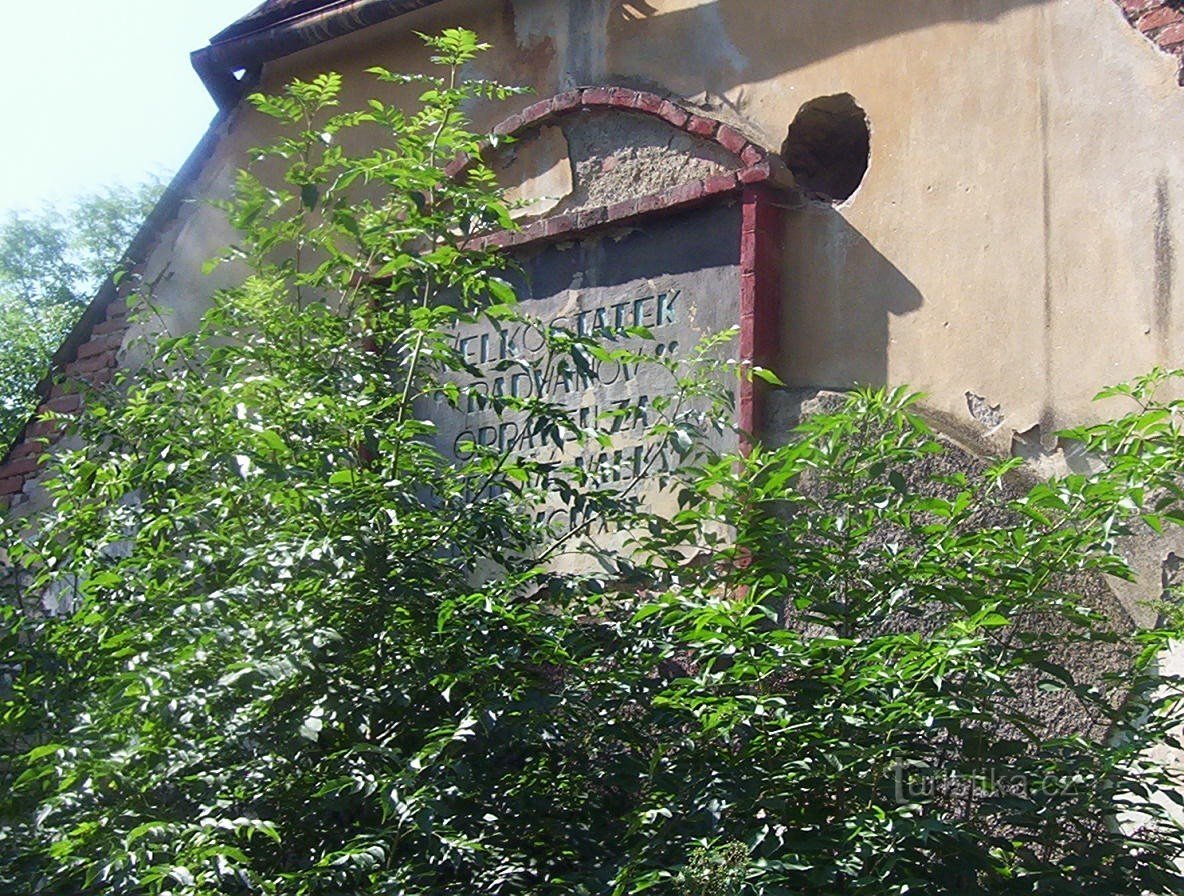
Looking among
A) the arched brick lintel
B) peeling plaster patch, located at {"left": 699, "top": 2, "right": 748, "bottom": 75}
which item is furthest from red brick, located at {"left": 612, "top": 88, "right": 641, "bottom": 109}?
peeling plaster patch, located at {"left": 699, "top": 2, "right": 748, "bottom": 75}

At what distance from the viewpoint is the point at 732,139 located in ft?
19.0

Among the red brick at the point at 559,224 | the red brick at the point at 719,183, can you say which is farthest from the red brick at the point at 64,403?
the red brick at the point at 719,183

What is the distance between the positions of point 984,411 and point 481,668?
2168 mm

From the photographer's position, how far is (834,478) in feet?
12.9

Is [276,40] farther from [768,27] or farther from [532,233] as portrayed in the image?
[768,27]

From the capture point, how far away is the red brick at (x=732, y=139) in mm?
5750

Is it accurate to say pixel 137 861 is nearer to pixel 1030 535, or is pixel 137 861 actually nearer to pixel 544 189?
pixel 1030 535

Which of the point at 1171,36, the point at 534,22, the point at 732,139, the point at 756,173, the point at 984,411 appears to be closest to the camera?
the point at 1171,36

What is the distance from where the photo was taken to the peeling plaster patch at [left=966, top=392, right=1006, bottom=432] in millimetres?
5051

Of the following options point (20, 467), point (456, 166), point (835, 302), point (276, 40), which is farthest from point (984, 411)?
point (20, 467)

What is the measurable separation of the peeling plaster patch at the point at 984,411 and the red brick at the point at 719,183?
1215 mm

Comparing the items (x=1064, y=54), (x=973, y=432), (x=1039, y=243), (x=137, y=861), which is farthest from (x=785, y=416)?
(x=137, y=861)

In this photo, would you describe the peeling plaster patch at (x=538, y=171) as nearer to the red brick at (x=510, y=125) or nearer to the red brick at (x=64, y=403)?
the red brick at (x=510, y=125)

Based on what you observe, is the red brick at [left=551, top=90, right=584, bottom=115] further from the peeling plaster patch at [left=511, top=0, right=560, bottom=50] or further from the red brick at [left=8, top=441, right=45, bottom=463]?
the red brick at [left=8, top=441, right=45, bottom=463]
